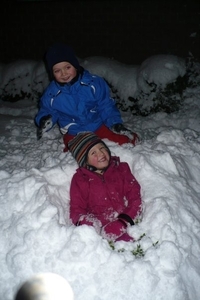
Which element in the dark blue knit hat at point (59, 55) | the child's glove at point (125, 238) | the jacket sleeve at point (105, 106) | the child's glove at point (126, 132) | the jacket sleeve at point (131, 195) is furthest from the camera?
the jacket sleeve at point (105, 106)

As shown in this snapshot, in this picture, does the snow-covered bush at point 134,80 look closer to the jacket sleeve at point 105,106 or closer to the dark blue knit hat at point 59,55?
the jacket sleeve at point 105,106

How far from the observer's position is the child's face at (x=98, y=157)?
9.77 feet

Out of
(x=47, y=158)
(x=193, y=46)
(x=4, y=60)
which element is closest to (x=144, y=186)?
(x=47, y=158)

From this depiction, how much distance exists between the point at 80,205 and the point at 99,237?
0.59 m

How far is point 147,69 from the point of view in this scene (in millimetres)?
5582

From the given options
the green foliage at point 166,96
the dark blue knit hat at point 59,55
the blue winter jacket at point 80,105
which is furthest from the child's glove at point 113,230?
the green foliage at point 166,96

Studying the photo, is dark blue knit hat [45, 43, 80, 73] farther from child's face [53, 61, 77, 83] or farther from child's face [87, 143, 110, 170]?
child's face [87, 143, 110, 170]

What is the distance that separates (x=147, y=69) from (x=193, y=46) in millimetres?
1641

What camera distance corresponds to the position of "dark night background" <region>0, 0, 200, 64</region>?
6332 millimetres

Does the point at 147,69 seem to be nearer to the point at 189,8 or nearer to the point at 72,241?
the point at 189,8

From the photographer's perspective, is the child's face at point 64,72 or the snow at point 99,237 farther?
the child's face at point 64,72

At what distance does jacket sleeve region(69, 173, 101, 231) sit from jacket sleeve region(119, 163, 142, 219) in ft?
1.21

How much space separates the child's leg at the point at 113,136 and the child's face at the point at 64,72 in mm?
890

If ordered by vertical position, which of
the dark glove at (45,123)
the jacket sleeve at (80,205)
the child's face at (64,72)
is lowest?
the jacket sleeve at (80,205)
